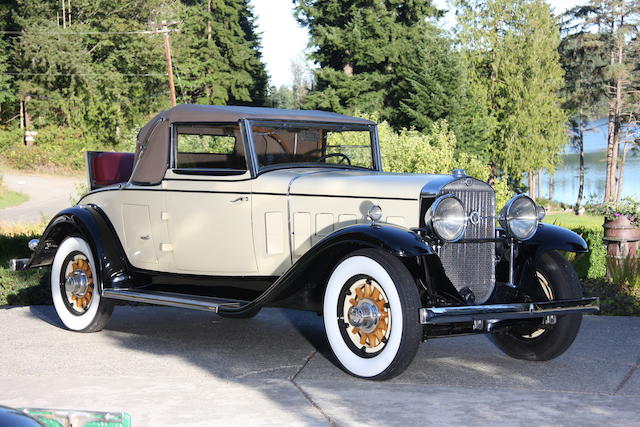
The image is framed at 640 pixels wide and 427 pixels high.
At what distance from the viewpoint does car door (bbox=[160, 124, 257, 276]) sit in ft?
21.1

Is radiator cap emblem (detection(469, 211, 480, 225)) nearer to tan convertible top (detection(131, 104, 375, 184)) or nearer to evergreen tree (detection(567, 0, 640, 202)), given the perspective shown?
tan convertible top (detection(131, 104, 375, 184))

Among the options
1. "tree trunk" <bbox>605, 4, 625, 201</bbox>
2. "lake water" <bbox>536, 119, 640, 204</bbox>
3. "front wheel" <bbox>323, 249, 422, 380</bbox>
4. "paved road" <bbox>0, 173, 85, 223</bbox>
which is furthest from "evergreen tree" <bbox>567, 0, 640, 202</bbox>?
"front wheel" <bbox>323, 249, 422, 380</bbox>

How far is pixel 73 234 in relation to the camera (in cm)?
744

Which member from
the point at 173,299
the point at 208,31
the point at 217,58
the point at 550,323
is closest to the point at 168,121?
the point at 173,299

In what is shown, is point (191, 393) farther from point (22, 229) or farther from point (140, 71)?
point (140, 71)

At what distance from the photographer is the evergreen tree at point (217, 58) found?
55.5m

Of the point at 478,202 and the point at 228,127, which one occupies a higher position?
the point at 228,127

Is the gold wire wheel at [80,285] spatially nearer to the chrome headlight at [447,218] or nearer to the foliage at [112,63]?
the chrome headlight at [447,218]

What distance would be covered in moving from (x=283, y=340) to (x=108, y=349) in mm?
1349

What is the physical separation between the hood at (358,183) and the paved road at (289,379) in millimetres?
1180

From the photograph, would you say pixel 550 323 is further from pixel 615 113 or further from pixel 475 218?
pixel 615 113

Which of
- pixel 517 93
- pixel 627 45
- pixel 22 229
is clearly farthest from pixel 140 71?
pixel 22 229

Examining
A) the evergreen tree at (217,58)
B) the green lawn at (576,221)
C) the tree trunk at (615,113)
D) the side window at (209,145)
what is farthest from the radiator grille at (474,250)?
the tree trunk at (615,113)

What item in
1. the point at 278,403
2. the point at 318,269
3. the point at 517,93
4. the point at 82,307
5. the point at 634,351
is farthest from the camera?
the point at 517,93
